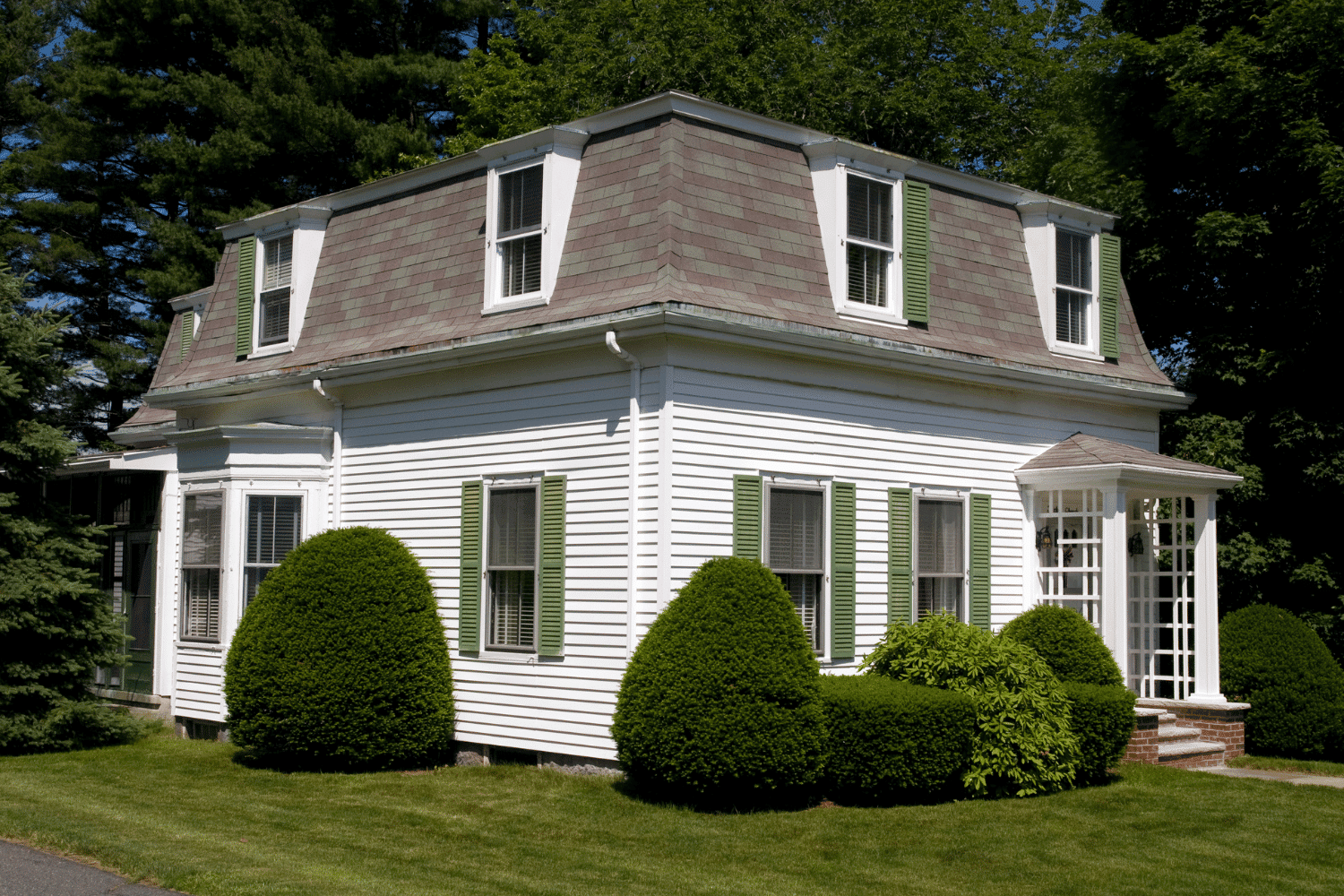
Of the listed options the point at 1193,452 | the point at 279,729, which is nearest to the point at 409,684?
the point at 279,729

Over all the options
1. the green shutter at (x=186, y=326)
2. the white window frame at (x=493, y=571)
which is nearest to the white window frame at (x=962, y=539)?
the white window frame at (x=493, y=571)

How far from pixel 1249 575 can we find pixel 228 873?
1375 centimetres

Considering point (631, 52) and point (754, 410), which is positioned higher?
point (631, 52)

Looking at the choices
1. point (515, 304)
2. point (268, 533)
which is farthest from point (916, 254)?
point (268, 533)

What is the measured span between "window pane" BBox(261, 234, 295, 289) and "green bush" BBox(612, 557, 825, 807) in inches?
316

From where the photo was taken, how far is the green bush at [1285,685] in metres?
15.8

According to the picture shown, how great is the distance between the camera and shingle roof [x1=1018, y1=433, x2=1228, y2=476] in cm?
1502

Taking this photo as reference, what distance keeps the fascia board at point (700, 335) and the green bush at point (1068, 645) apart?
2711 mm

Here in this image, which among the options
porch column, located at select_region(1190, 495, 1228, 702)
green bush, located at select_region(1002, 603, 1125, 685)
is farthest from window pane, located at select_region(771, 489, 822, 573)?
porch column, located at select_region(1190, 495, 1228, 702)

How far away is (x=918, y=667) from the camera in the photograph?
12.5 m

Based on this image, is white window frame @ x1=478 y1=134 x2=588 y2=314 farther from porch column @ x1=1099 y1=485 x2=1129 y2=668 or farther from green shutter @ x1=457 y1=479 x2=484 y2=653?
porch column @ x1=1099 y1=485 x2=1129 y2=668

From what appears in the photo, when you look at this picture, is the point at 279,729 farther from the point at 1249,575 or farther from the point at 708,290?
the point at 1249,575

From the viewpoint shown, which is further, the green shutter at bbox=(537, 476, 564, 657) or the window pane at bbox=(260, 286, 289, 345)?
the window pane at bbox=(260, 286, 289, 345)

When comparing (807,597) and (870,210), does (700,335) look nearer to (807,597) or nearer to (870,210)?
(807,597)
